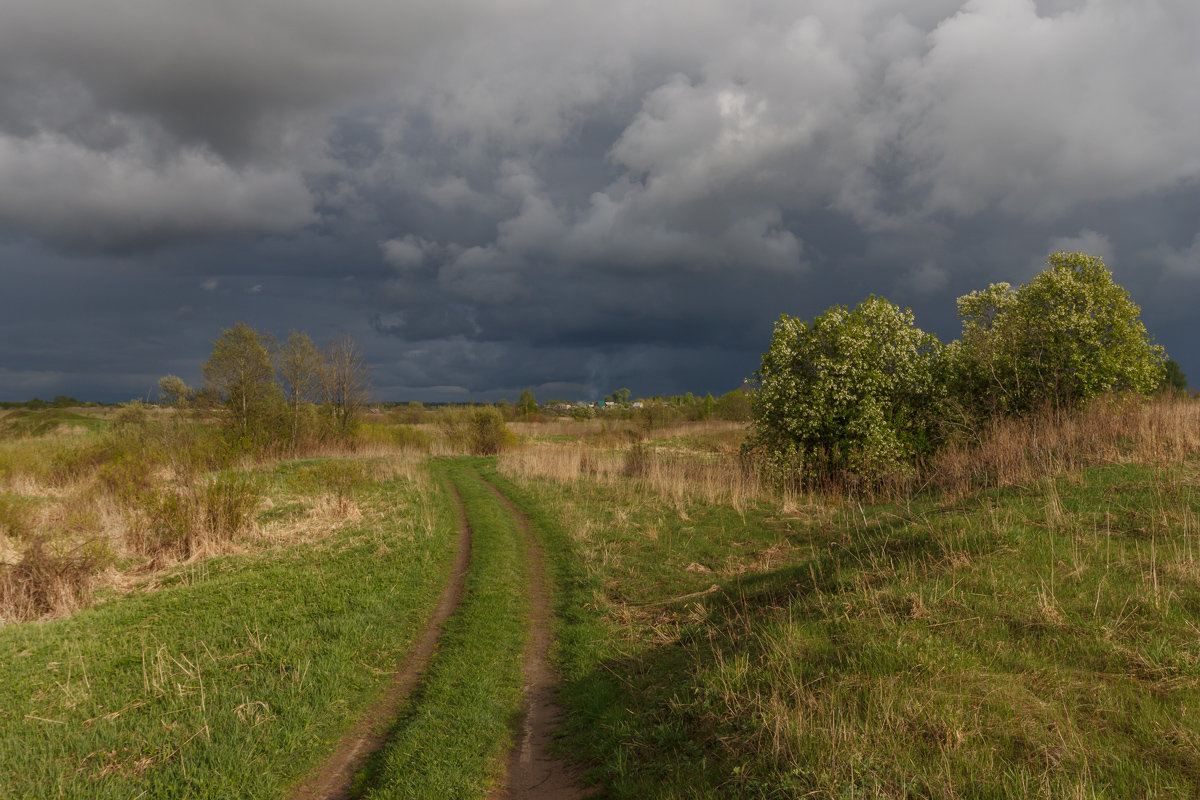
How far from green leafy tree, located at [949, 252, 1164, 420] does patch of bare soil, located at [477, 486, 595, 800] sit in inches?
702

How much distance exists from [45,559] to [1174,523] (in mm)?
18970

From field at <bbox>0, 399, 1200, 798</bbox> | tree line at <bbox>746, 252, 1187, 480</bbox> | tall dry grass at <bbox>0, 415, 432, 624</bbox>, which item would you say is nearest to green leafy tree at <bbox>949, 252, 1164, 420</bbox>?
tree line at <bbox>746, 252, 1187, 480</bbox>

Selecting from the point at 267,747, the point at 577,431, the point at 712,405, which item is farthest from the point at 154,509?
the point at 712,405

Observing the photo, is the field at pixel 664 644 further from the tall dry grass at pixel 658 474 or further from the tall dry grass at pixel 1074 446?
the tall dry grass at pixel 658 474

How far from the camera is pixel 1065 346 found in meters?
19.8

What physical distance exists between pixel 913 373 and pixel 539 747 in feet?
61.8

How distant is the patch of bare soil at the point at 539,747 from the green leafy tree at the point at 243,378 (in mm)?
30347

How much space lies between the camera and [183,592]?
1077cm

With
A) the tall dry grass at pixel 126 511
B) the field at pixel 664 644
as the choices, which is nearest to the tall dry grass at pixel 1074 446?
the field at pixel 664 644

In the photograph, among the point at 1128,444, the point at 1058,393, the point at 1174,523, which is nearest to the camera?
the point at 1174,523

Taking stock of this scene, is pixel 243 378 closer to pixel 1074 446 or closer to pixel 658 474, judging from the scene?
pixel 658 474

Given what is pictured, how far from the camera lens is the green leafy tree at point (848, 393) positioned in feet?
63.2

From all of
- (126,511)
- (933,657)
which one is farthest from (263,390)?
(933,657)

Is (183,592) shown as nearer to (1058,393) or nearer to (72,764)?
(72,764)
